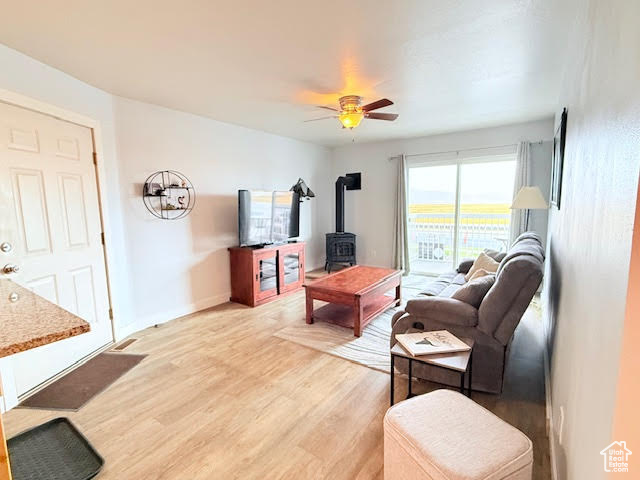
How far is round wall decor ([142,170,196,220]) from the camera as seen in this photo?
11.6 ft

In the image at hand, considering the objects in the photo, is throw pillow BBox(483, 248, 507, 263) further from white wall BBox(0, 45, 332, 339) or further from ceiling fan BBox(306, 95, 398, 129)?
white wall BBox(0, 45, 332, 339)

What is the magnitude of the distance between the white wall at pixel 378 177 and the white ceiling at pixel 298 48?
1533 mm

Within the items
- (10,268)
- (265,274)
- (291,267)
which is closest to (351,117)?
(265,274)

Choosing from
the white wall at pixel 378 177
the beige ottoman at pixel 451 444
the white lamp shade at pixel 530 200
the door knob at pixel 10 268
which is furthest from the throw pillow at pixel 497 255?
the door knob at pixel 10 268

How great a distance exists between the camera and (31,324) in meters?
1.14

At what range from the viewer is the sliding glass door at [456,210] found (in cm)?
505

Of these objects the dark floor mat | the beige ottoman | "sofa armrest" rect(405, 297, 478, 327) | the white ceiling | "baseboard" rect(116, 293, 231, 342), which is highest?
the white ceiling

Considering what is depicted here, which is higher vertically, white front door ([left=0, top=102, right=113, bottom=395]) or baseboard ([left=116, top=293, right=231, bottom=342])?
white front door ([left=0, top=102, right=113, bottom=395])

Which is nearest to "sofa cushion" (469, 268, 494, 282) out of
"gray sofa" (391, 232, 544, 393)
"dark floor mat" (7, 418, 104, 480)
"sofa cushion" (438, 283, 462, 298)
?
"sofa cushion" (438, 283, 462, 298)

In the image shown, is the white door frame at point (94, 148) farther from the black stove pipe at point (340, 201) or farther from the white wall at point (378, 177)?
the white wall at point (378, 177)

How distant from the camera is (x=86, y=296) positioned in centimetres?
289

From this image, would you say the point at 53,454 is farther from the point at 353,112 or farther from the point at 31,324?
the point at 353,112

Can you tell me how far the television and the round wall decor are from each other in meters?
0.64

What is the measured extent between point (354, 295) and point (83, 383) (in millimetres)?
2391
